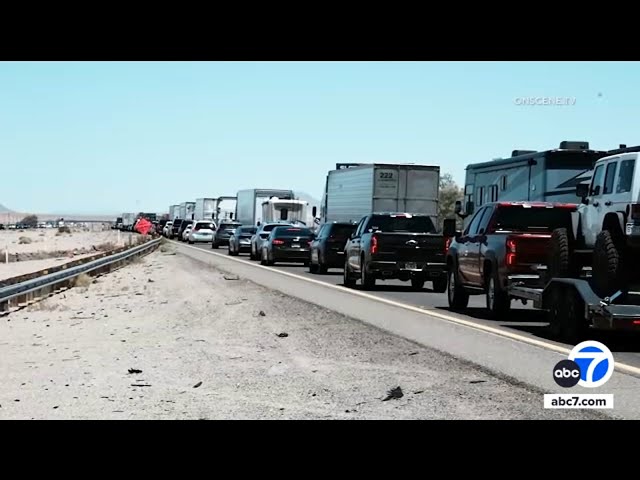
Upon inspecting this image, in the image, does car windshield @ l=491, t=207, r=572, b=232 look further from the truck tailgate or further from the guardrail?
the guardrail

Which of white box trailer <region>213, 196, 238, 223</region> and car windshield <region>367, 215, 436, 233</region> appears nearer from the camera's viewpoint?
car windshield <region>367, 215, 436, 233</region>

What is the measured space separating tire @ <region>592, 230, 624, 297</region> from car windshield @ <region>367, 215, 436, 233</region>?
13.3m

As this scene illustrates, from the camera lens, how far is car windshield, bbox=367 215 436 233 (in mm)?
28016

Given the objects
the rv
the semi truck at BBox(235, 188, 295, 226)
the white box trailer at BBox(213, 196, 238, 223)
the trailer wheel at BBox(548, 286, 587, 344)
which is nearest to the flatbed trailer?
the trailer wheel at BBox(548, 286, 587, 344)

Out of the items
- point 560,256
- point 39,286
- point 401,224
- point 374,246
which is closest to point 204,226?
point 401,224

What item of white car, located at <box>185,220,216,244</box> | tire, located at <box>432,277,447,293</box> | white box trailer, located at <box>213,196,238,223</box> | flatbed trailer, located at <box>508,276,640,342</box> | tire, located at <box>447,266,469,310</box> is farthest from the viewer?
white box trailer, located at <box>213,196,238,223</box>

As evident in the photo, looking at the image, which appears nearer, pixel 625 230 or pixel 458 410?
pixel 458 410

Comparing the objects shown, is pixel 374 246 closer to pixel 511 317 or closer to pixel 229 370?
pixel 511 317

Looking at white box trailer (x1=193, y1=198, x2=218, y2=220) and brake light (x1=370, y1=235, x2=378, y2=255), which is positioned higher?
white box trailer (x1=193, y1=198, x2=218, y2=220)
